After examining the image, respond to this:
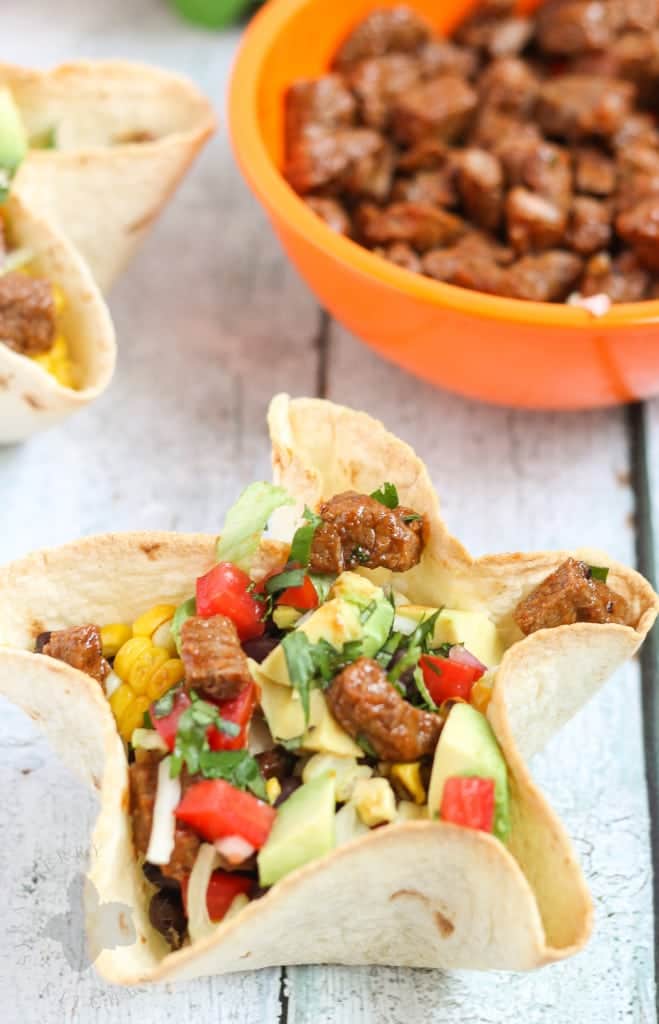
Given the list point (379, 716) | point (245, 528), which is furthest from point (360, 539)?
point (379, 716)

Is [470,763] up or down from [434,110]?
down

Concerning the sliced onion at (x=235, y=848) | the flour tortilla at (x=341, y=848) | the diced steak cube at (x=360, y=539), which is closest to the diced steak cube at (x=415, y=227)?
the flour tortilla at (x=341, y=848)

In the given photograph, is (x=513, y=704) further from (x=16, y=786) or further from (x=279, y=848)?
(x=16, y=786)

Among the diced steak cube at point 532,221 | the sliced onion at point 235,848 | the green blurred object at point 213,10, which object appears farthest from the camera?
the green blurred object at point 213,10

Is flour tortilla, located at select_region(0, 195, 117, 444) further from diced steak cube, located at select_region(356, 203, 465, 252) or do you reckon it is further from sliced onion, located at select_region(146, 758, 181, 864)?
sliced onion, located at select_region(146, 758, 181, 864)

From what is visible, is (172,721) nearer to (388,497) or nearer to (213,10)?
(388,497)

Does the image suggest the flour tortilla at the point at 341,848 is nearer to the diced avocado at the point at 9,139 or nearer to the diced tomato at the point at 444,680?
the diced tomato at the point at 444,680
